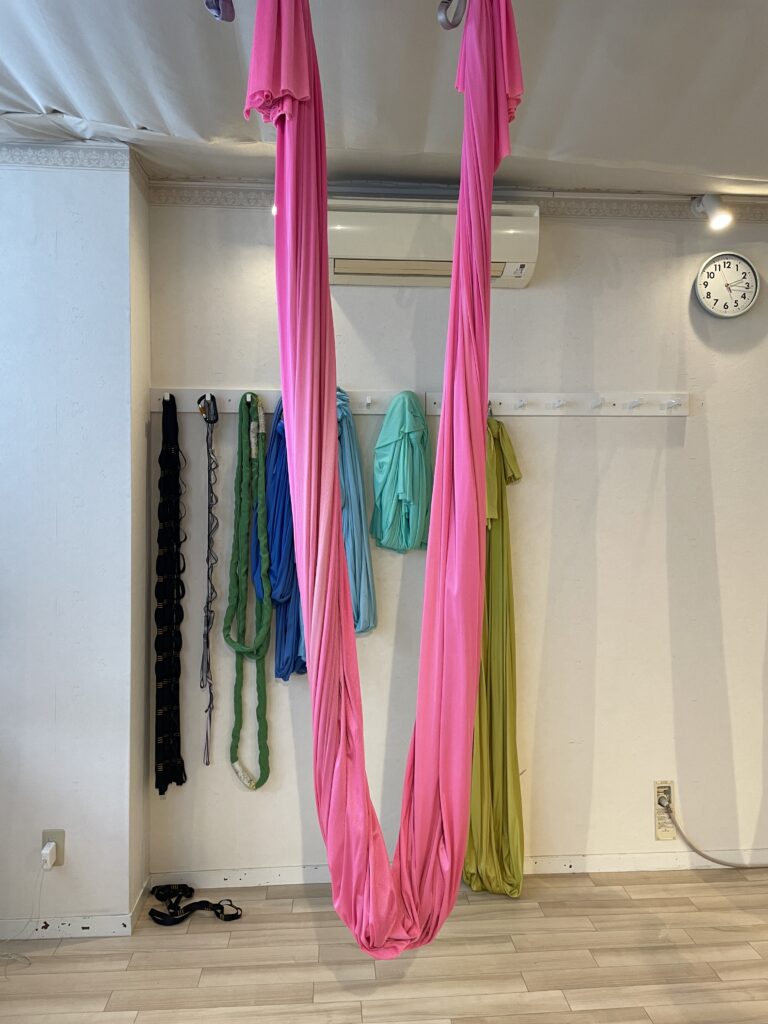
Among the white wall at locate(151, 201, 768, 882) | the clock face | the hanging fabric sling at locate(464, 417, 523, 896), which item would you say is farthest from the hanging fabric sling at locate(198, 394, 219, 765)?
the clock face

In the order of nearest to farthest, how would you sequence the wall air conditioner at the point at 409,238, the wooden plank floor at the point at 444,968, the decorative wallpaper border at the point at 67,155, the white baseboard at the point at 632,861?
the wooden plank floor at the point at 444,968 → the decorative wallpaper border at the point at 67,155 → the wall air conditioner at the point at 409,238 → the white baseboard at the point at 632,861

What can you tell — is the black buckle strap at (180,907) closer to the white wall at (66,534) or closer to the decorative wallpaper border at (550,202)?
the white wall at (66,534)

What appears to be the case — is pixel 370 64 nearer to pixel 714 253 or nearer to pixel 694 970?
pixel 714 253

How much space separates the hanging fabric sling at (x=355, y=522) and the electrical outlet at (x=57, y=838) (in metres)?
1.23

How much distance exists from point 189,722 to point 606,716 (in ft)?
5.40

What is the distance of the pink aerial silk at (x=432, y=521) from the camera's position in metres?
1.58

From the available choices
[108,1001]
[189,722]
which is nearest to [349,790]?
[108,1001]

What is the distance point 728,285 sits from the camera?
3141 millimetres

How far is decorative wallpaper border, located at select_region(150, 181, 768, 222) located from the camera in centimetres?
296

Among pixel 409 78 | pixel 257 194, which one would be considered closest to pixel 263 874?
pixel 257 194

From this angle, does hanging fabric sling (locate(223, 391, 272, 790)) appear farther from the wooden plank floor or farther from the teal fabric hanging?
the wooden plank floor

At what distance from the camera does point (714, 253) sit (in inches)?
125

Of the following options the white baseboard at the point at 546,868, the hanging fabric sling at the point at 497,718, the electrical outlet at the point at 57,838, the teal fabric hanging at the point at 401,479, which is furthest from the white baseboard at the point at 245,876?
the teal fabric hanging at the point at 401,479

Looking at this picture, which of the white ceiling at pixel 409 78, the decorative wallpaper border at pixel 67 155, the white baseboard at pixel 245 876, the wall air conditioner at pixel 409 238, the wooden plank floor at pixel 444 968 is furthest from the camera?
the white baseboard at pixel 245 876
